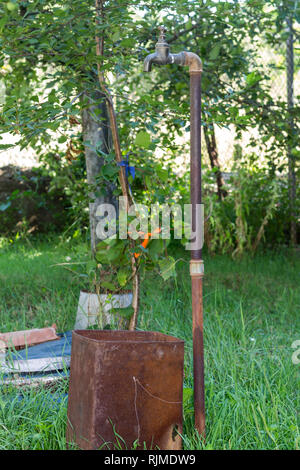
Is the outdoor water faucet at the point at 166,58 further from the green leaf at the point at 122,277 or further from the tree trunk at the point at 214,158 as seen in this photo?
the tree trunk at the point at 214,158

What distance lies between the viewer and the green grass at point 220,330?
1749 mm

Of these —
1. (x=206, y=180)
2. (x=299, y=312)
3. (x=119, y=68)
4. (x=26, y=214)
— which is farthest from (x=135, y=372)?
(x=26, y=214)

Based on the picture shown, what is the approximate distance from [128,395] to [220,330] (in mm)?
1062

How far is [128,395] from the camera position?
1521 millimetres

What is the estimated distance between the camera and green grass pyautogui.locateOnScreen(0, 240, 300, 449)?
1.75 m

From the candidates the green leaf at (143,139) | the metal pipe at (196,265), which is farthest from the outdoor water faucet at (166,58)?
the green leaf at (143,139)

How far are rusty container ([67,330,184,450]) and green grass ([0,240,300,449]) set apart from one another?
0.47 ft

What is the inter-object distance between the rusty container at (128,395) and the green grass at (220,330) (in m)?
0.14

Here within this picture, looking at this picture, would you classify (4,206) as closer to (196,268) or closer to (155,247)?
(155,247)

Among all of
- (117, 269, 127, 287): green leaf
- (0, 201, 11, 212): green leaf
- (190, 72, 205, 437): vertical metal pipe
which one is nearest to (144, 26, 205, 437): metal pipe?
(190, 72, 205, 437): vertical metal pipe

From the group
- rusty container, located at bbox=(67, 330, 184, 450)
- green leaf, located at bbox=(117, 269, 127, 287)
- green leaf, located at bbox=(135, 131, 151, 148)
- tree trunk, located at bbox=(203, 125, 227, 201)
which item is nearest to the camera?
rusty container, located at bbox=(67, 330, 184, 450)

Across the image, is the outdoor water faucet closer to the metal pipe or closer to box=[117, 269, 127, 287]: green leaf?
the metal pipe

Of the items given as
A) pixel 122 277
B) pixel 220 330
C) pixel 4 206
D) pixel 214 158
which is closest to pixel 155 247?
pixel 122 277

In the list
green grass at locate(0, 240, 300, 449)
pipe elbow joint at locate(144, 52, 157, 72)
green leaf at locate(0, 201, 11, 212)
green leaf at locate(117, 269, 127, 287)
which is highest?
pipe elbow joint at locate(144, 52, 157, 72)
